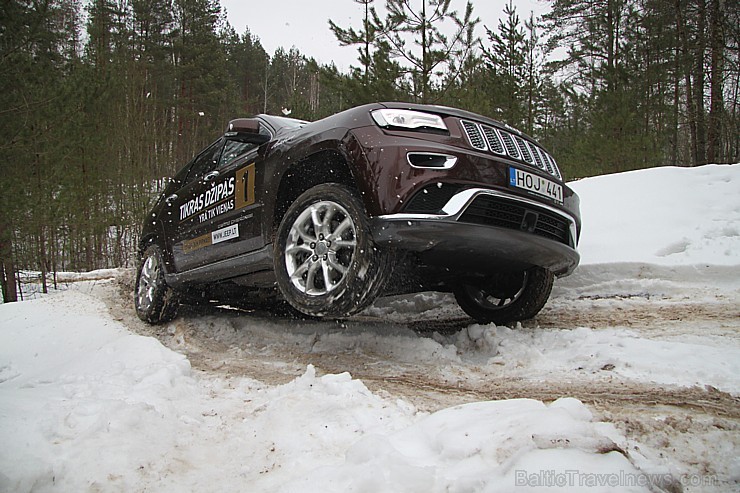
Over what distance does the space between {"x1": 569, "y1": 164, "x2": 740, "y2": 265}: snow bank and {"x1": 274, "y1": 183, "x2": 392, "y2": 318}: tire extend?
297 cm

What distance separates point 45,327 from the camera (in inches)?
168

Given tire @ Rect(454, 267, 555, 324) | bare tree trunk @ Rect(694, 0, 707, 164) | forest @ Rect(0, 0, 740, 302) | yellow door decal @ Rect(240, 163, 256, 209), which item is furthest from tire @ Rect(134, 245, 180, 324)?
bare tree trunk @ Rect(694, 0, 707, 164)

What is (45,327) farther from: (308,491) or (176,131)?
(176,131)

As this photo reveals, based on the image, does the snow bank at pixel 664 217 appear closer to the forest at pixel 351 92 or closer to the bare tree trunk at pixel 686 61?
the forest at pixel 351 92

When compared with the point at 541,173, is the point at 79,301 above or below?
below

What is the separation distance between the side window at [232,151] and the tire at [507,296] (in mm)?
2007

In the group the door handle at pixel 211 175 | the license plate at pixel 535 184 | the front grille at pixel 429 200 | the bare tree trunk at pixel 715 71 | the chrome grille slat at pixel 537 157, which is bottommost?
the front grille at pixel 429 200

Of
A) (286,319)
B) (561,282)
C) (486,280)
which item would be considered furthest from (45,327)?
(561,282)

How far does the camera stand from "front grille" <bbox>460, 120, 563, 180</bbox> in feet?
8.64

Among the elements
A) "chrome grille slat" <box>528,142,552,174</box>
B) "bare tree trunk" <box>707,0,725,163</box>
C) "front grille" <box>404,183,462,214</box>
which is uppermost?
"bare tree trunk" <box>707,0,725,163</box>

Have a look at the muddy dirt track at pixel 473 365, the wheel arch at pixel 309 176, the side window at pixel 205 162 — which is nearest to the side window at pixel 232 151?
the side window at pixel 205 162

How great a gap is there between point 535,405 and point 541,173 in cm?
171

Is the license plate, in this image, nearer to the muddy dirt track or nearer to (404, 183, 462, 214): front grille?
(404, 183, 462, 214): front grille

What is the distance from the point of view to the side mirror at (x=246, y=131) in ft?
10.6
